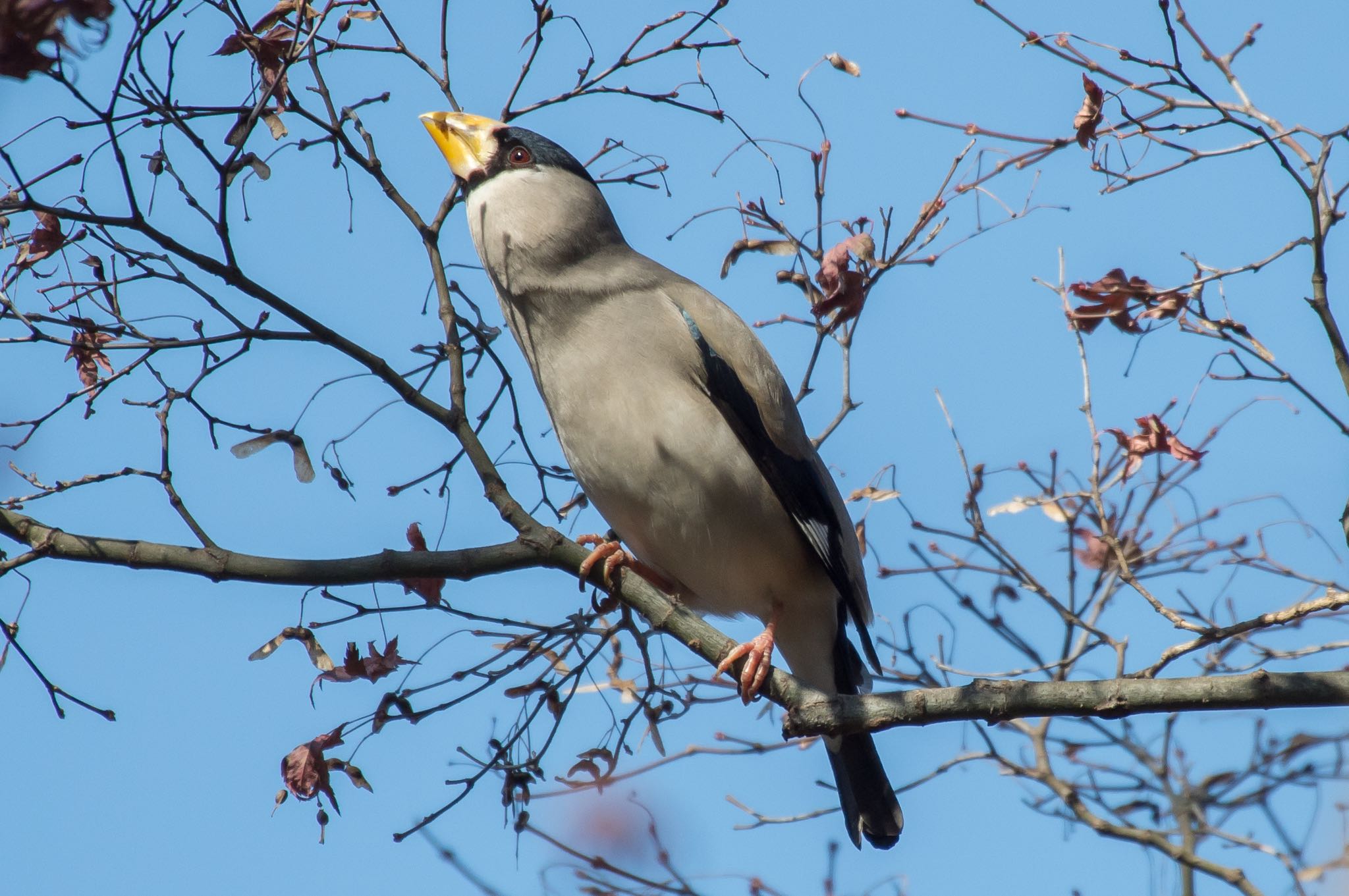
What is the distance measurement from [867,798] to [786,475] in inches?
46.8

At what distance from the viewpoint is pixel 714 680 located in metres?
4.62

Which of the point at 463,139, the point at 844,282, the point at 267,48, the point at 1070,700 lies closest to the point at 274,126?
the point at 267,48

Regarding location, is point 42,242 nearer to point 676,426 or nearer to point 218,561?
point 218,561

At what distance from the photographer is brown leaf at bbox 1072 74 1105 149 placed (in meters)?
3.77

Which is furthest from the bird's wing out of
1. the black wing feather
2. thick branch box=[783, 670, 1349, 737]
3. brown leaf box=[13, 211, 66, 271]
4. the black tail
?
brown leaf box=[13, 211, 66, 271]

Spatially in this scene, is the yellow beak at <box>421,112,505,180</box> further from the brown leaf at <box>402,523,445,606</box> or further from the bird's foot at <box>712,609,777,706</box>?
the bird's foot at <box>712,609,777,706</box>

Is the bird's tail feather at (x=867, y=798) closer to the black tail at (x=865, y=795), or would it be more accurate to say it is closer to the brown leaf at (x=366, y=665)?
the black tail at (x=865, y=795)

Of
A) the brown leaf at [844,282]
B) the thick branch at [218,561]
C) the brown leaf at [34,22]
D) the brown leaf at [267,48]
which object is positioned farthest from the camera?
the brown leaf at [844,282]

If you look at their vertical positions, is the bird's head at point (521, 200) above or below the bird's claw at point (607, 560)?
above

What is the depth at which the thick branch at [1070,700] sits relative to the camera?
284cm

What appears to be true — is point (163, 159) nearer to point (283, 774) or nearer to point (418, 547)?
point (418, 547)

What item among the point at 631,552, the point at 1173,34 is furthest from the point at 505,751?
the point at 1173,34

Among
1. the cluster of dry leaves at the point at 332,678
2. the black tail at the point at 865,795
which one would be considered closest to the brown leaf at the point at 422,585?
the cluster of dry leaves at the point at 332,678

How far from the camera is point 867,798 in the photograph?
14.7 feet
